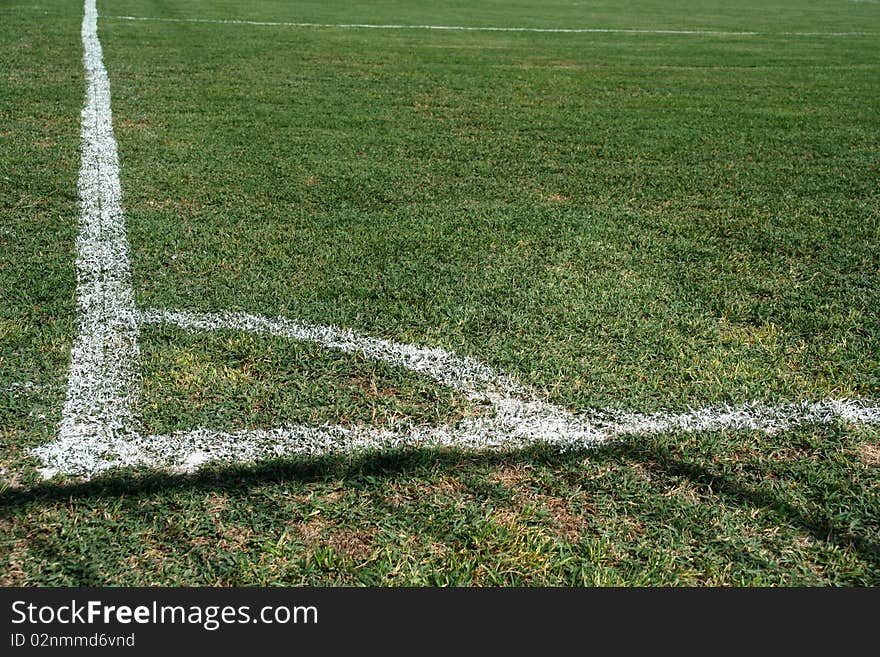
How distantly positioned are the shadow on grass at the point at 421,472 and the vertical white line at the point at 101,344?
0.11m

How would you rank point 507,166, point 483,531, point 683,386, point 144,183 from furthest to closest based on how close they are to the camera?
point 507,166, point 144,183, point 683,386, point 483,531

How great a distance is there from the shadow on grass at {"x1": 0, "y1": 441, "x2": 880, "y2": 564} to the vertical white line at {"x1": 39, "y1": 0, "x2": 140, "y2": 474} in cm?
11

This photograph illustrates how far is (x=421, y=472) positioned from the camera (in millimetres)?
2256

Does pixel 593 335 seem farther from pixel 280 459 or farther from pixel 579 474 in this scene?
pixel 280 459

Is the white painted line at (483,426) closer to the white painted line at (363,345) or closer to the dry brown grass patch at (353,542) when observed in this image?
the white painted line at (363,345)

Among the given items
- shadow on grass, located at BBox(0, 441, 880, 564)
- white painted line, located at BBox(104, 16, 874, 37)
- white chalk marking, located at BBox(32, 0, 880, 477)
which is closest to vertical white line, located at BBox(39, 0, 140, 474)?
white chalk marking, located at BBox(32, 0, 880, 477)

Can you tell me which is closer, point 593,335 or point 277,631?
point 277,631

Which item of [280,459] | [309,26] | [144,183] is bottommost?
[280,459]

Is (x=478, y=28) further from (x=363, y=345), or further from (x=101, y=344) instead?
(x=101, y=344)

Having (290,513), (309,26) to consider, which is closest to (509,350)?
(290,513)

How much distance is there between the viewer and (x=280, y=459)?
7.47 ft

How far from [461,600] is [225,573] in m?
0.60

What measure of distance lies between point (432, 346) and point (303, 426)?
673 mm

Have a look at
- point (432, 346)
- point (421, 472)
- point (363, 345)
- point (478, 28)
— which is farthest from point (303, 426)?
point (478, 28)
